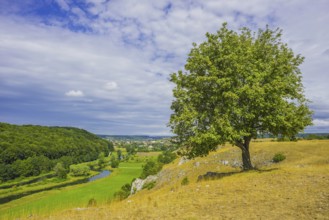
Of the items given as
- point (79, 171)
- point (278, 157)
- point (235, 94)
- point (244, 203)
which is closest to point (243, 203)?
point (244, 203)

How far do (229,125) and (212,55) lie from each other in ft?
24.5

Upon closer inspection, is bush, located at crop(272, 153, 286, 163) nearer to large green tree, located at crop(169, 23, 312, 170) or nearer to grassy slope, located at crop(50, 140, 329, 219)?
large green tree, located at crop(169, 23, 312, 170)

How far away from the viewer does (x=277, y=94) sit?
24188 mm

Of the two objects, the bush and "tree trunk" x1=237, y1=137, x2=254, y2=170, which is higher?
"tree trunk" x1=237, y1=137, x2=254, y2=170

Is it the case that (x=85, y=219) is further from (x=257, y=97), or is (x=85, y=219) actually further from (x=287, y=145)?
(x=287, y=145)

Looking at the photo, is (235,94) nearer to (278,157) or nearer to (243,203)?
(243,203)

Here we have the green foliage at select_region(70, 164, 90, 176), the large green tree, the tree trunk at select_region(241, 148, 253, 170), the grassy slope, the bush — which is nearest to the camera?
the grassy slope

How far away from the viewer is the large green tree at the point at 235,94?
23.3 m

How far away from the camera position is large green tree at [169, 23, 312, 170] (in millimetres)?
23297

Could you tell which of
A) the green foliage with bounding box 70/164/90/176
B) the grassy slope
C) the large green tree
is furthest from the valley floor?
the green foliage with bounding box 70/164/90/176

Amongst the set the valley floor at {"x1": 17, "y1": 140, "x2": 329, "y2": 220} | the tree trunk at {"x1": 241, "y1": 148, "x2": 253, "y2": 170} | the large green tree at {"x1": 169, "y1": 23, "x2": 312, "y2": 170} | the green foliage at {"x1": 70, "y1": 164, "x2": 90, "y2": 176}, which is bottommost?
the green foliage at {"x1": 70, "y1": 164, "x2": 90, "y2": 176}

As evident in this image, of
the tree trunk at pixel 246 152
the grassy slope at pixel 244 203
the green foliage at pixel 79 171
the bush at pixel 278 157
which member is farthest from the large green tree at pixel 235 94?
the green foliage at pixel 79 171

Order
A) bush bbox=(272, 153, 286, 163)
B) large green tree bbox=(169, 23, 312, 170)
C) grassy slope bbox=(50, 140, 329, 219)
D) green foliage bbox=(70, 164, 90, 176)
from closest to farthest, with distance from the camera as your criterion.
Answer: grassy slope bbox=(50, 140, 329, 219) → large green tree bbox=(169, 23, 312, 170) → bush bbox=(272, 153, 286, 163) → green foliage bbox=(70, 164, 90, 176)

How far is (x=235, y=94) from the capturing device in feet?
74.6
